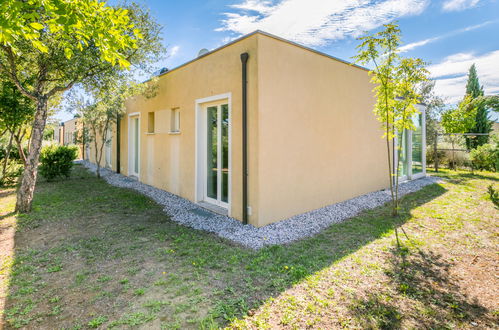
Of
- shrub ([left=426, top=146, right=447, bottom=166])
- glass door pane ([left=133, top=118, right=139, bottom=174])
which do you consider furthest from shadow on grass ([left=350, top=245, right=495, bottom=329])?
shrub ([left=426, top=146, right=447, bottom=166])

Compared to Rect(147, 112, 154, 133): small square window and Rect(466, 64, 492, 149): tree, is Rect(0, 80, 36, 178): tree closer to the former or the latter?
Rect(147, 112, 154, 133): small square window

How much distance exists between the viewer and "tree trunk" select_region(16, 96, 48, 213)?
608 centimetres

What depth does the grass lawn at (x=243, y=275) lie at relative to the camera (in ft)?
8.72

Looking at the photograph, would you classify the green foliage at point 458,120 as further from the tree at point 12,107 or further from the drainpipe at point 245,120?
the tree at point 12,107

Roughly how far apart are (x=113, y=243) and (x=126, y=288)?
1.69 metres

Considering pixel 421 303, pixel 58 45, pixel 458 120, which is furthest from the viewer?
pixel 458 120

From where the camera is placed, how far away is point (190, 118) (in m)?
7.28

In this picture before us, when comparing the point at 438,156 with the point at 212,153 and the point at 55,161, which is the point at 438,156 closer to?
the point at 212,153

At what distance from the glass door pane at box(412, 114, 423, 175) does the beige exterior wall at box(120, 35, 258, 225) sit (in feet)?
28.9

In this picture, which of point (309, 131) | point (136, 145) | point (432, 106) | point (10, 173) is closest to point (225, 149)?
point (309, 131)

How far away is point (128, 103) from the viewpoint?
37.6ft

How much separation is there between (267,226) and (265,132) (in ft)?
6.39

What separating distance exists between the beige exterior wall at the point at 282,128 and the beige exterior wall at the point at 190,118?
2 centimetres

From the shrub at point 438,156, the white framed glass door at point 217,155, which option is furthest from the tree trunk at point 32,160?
the shrub at point 438,156
